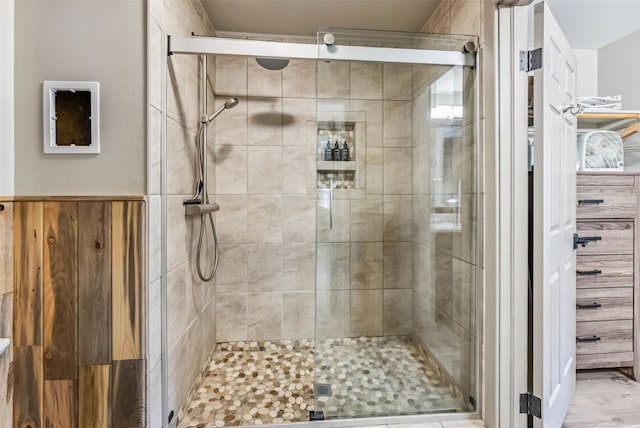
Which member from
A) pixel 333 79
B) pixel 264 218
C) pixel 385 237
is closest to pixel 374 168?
pixel 385 237

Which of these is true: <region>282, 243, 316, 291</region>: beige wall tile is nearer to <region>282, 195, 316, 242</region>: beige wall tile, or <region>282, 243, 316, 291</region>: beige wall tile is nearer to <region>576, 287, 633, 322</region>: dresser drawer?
<region>282, 195, 316, 242</region>: beige wall tile

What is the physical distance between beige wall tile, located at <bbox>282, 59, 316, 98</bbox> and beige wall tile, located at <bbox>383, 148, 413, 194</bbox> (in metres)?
Answer: 1.13

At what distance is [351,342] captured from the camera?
174 centimetres

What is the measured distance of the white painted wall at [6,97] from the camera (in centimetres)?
118

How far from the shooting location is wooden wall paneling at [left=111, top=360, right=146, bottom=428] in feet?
4.16

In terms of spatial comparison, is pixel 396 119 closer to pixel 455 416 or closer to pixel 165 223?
pixel 165 223

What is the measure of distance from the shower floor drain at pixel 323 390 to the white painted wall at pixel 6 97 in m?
1.59

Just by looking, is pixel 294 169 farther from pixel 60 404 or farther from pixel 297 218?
pixel 60 404

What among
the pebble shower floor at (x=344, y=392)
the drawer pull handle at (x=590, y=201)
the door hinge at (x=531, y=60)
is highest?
the door hinge at (x=531, y=60)

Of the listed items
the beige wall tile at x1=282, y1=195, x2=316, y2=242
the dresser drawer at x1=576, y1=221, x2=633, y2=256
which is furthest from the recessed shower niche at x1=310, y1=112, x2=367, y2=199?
the dresser drawer at x1=576, y1=221, x2=633, y2=256

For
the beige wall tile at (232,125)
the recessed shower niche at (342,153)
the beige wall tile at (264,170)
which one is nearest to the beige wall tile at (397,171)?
the recessed shower niche at (342,153)

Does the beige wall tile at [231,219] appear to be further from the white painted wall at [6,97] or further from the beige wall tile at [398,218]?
the white painted wall at [6,97]

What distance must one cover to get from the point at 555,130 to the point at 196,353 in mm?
2260

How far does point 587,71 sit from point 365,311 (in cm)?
263
